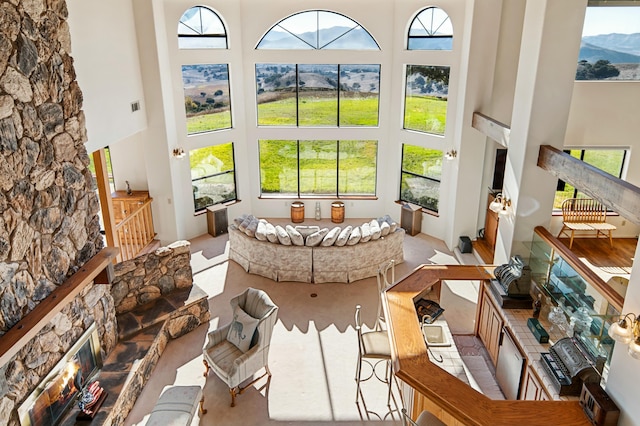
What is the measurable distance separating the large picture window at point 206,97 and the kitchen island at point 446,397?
303 inches

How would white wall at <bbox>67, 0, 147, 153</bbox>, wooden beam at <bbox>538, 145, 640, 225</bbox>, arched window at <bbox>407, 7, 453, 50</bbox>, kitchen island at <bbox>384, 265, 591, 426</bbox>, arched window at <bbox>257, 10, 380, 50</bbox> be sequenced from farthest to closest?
arched window at <bbox>257, 10, 380, 50</bbox>
arched window at <bbox>407, 7, 453, 50</bbox>
white wall at <bbox>67, 0, 147, 153</bbox>
wooden beam at <bbox>538, 145, 640, 225</bbox>
kitchen island at <bbox>384, 265, 591, 426</bbox>

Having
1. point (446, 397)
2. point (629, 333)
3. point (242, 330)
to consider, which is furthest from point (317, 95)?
point (629, 333)

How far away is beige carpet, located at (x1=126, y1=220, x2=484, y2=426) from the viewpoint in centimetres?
653

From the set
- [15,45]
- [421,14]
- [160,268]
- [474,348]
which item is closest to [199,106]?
[160,268]

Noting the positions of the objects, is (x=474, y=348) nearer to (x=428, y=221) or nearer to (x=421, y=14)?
(x=428, y=221)

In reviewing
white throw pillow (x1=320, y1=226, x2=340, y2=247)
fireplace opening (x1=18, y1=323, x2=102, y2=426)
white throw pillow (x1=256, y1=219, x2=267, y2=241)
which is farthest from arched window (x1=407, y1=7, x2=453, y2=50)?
fireplace opening (x1=18, y1=323, x2=102, y2=426)

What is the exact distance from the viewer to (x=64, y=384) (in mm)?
5906

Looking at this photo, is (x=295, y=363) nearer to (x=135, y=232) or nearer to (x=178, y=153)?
(x=135, y=232)

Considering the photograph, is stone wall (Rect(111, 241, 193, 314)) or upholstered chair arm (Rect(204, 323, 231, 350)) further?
stone wall (Rect(111, 241, 193, 314))

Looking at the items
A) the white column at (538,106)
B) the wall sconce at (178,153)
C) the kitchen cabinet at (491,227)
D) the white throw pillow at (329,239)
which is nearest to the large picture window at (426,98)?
the kitchen cabinet at (491,227)

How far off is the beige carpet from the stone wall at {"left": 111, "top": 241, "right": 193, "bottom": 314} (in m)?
0.94

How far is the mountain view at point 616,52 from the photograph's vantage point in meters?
9.46

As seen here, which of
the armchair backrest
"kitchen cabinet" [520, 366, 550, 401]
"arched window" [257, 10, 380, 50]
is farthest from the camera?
"arched window" [257, 10, 380, 50]

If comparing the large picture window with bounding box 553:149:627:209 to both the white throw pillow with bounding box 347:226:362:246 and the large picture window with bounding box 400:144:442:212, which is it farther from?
the white throw pillow with bounding box 347:226:362:246
